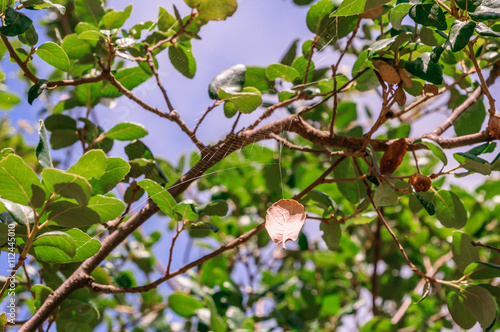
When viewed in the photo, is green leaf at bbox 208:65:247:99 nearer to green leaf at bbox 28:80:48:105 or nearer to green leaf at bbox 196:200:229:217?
green leaf at bbox 196:200:229:217

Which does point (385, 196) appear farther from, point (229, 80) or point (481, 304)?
→ point (229, 80)

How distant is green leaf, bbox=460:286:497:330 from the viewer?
0.95 m

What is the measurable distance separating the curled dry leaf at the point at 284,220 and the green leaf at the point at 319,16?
489mm

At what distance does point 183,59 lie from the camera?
123 centimetres

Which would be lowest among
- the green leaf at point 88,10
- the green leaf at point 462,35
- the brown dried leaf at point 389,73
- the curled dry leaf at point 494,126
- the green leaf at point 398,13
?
the curled dry leaf at point 494,126

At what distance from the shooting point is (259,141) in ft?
3.66

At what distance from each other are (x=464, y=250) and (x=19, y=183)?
0.93 metres

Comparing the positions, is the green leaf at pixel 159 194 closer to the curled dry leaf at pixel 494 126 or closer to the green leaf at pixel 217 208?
the green leaf at pixel 217 208

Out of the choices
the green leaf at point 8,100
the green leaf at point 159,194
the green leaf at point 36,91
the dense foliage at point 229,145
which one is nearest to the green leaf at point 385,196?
the dense foliage at point 229,145

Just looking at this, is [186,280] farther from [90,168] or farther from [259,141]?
[90,168]

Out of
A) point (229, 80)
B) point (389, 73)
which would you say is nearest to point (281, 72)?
point (229, 80)

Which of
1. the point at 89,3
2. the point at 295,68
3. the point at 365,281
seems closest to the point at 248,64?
the point at 295,68

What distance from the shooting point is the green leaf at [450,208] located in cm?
110

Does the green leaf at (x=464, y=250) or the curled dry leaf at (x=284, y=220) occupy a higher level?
the curled dry leaf at (x=284, y=220)
